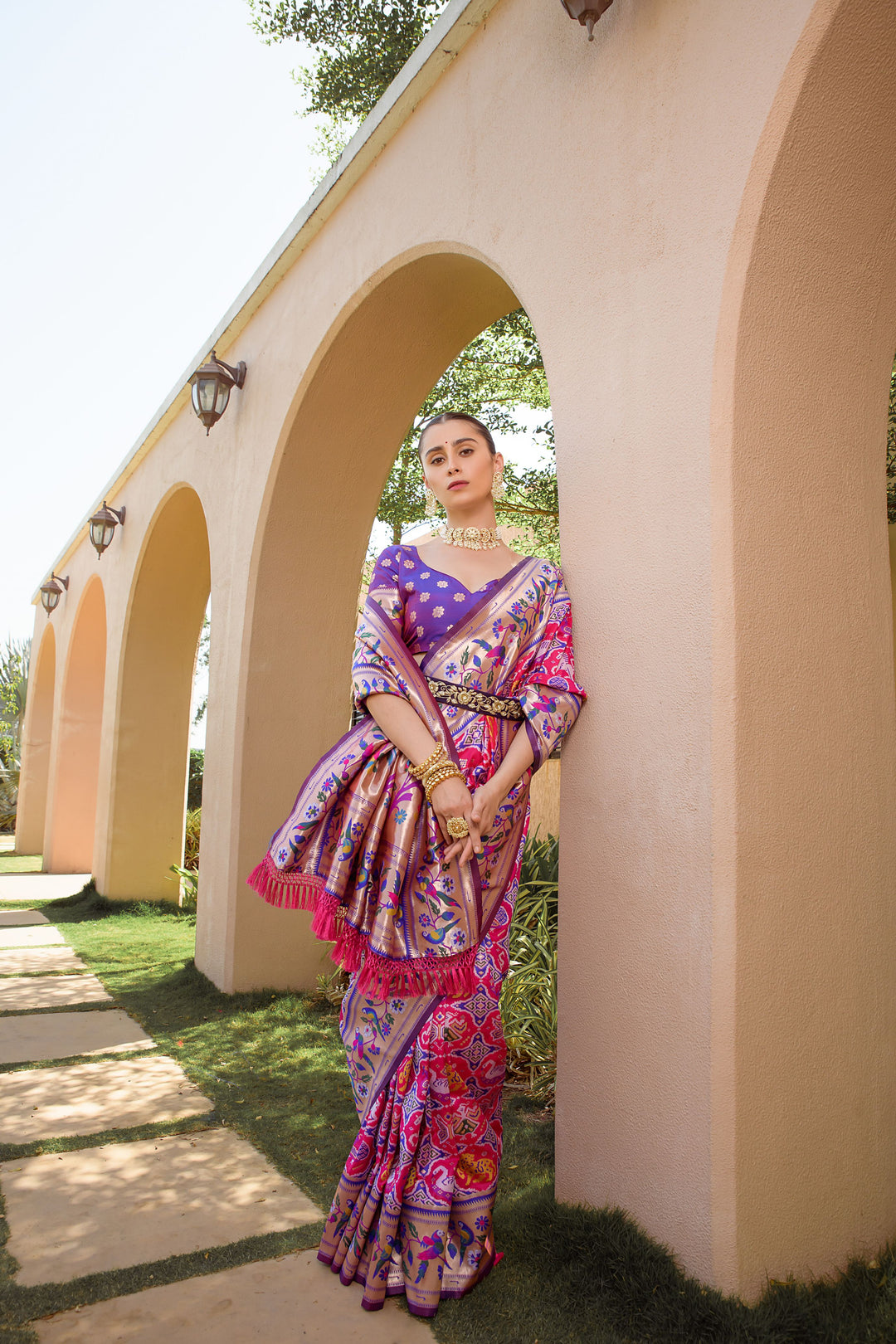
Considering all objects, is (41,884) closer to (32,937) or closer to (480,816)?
(32,937)

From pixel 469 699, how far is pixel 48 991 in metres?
3.53

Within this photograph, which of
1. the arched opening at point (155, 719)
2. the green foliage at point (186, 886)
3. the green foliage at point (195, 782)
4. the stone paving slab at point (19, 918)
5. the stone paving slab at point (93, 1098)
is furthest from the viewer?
the green foliage at point (195, 782)

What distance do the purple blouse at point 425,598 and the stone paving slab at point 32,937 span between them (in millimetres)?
4661

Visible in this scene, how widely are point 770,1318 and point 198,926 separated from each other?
376 centimetres

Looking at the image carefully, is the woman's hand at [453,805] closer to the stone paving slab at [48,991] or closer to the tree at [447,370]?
the stone paving slab at [48,991]

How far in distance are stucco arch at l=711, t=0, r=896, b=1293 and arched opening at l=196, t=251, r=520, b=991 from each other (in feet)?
6.94

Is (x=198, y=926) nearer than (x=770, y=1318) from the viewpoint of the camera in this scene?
No

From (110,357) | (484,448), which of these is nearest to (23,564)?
(110,357)

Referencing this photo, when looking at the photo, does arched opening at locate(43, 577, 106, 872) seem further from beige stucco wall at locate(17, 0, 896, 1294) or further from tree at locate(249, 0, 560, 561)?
beige stucco wall at locate(17, 0, 896, 1294)

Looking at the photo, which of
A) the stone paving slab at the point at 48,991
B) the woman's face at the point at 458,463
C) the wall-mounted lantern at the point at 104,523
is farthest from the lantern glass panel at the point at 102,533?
the woman's face at the point at 458,463

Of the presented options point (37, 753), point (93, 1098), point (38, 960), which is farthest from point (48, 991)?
point (37, 753)

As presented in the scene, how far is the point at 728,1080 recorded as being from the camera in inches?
62.4

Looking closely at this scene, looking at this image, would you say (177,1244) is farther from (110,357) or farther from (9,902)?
(110,357)

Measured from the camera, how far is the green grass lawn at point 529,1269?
1.52 m
